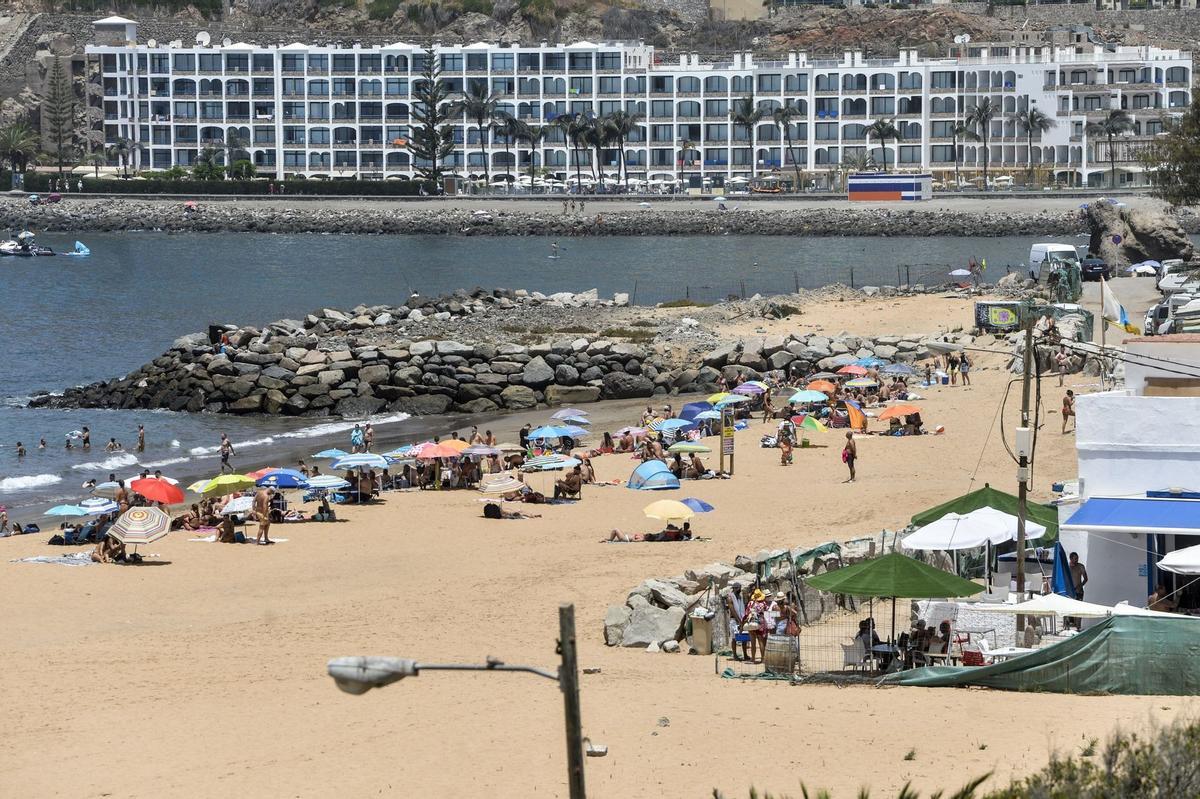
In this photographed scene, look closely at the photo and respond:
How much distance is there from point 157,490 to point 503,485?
604 centimetres

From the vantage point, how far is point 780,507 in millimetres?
29734

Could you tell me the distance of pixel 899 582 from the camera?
18812mm

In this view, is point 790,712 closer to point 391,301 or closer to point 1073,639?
point 1073,639

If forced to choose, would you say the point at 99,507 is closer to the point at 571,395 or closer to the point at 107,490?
the point at 107,490

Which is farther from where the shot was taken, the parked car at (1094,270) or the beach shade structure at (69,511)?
the parked car at (1094,270)

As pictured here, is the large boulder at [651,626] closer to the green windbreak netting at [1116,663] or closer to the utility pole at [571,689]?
the green windbreak netting at [1116,663]

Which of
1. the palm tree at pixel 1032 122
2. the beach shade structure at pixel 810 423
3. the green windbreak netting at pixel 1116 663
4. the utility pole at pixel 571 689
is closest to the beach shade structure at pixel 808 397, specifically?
the beach shade structure at pixel 810 423

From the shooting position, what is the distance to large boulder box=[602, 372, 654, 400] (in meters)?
48.2

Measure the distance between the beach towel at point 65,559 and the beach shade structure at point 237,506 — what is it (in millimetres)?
2606

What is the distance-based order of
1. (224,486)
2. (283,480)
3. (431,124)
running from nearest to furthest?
(224,486) < (283,480) < (431,124)

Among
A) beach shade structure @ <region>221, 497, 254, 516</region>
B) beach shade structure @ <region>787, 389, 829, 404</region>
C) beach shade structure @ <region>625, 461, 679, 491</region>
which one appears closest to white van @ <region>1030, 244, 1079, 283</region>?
beach shade structure @ <region>787, 389, 829, 404</region>

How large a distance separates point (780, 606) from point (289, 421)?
2878cm

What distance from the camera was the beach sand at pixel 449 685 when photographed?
15.7m

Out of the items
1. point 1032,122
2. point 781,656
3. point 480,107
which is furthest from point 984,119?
point 781,656
